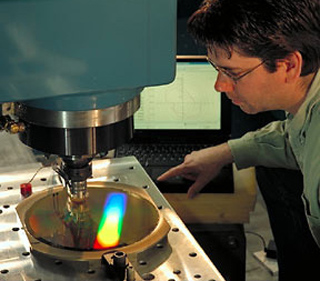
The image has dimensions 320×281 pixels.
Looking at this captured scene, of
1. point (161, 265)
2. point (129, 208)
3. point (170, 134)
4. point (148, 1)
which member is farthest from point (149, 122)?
point (148, 1)

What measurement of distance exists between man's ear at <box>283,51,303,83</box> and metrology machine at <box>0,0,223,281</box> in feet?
1.28

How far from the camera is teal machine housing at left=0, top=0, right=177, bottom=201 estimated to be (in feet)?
3.13

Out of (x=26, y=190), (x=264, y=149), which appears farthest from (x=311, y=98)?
(x=26, y=190)

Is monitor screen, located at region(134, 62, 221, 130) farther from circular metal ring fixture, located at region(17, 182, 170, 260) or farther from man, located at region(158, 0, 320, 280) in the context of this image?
circular metal ring fixture, located at region(17, 182, 170, 260)

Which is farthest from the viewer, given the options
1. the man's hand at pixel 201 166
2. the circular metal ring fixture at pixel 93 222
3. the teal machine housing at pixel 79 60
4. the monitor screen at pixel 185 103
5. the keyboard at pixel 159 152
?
the monitor screen at pixel 185 103

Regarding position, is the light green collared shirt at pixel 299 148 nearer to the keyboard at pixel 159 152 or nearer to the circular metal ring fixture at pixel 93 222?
the keyboard at pixel 159 152

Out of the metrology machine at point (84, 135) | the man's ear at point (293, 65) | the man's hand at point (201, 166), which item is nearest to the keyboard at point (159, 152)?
the man's hand at point (201, 166)

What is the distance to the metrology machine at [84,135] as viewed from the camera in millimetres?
970

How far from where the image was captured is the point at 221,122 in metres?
2.11

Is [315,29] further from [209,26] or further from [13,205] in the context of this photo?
[13,205]

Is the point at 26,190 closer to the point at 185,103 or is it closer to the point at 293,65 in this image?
the point at 293,65

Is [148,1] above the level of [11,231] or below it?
above

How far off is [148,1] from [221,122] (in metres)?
1.13

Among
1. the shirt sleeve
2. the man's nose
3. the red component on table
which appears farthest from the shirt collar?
the red component on table
